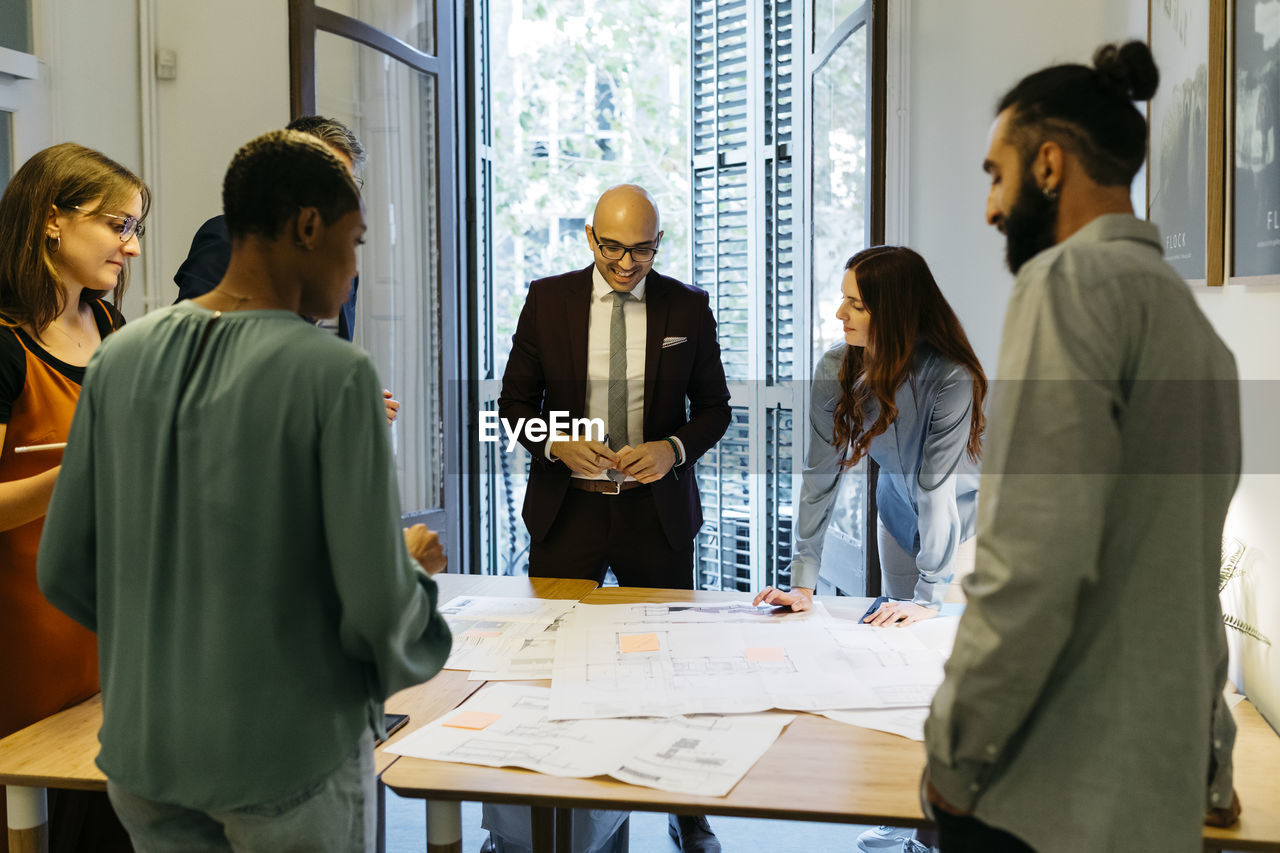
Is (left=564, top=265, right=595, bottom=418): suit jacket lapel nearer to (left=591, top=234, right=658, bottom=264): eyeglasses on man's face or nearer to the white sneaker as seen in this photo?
(left=591, top=234, right=658, bottom=264): eyeglasses on man's face

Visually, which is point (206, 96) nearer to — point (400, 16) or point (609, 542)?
point (400, 16)

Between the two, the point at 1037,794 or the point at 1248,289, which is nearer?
the point at 1037,794

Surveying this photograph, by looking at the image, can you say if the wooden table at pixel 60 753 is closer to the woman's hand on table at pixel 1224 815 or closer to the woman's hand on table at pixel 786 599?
the woman's hand on table at pixel 786 599

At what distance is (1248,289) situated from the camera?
175 cm

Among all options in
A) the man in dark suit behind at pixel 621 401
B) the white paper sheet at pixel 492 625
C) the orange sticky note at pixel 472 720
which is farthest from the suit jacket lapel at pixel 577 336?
the orange sticky note at pixel 472 720

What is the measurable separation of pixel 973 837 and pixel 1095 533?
13.7 inches

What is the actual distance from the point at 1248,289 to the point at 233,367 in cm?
164

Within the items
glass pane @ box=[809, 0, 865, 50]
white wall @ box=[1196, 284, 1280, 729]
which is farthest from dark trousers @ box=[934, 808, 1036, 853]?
glass pane @ box=[809, 0, 865, 50]

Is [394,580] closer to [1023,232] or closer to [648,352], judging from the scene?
[1023,232]

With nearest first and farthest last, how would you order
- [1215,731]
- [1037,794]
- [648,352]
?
[1037,794]
[1215,731]
[648,352]

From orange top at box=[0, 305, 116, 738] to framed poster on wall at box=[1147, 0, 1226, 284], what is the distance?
206cm

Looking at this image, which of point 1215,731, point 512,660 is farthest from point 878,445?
point 1215,731

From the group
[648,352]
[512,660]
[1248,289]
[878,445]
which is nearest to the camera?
[1248,289]

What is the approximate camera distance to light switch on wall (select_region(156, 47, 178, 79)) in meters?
3.77
